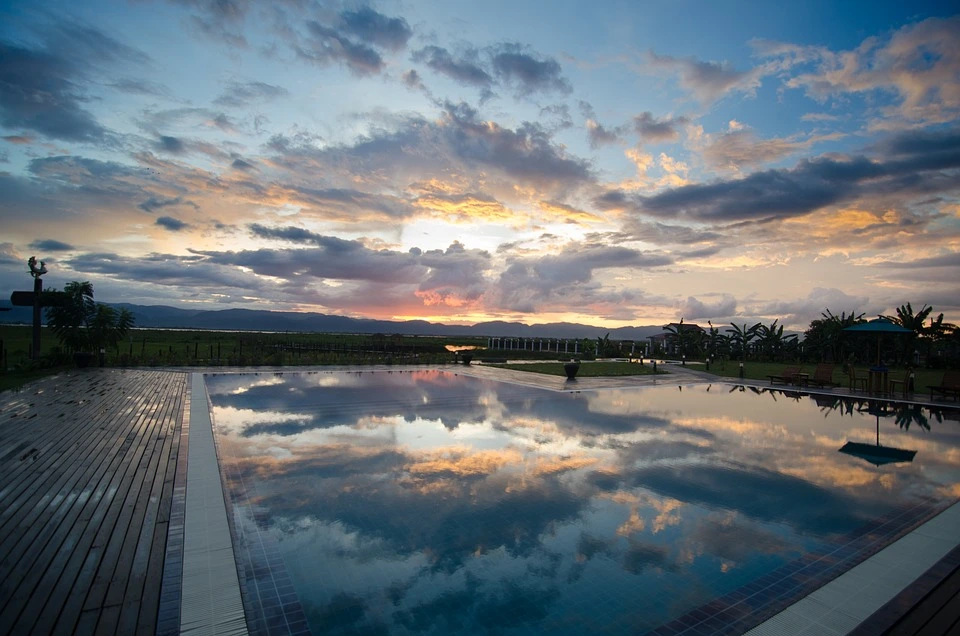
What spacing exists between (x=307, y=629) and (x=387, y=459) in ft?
12.4

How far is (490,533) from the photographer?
4.13 m

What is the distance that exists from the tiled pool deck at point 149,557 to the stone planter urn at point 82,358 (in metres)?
10.8

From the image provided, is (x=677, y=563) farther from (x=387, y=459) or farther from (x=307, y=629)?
(x=387, y=459)

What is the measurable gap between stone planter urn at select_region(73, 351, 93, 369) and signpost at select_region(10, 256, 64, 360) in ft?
4.06

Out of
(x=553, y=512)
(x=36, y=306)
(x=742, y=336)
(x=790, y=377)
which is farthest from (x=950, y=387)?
(x=36, y=306)

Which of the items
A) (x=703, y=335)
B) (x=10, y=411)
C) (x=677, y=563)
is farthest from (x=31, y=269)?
(x=703, y=335)

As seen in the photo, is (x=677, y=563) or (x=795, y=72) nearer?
(x=677, y=563)

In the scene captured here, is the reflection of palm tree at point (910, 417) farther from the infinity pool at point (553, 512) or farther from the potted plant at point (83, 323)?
the potted plant at point (83, 323)

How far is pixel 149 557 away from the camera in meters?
3.13

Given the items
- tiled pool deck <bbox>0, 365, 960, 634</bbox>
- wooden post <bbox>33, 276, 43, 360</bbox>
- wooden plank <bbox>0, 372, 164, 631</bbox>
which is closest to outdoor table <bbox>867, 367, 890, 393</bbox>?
tiled pool deck <bbox>0, 365, 960, 634</bbox>

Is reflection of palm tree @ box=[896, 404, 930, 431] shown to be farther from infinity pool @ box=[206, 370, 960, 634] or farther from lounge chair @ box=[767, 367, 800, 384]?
lounge chair @ box=[767, 367, 800, 384]

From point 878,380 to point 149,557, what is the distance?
58.9ft

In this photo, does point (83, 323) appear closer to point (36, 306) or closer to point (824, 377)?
point (36, 306)

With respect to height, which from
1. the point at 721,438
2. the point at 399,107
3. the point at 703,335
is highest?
the point at 399,107
